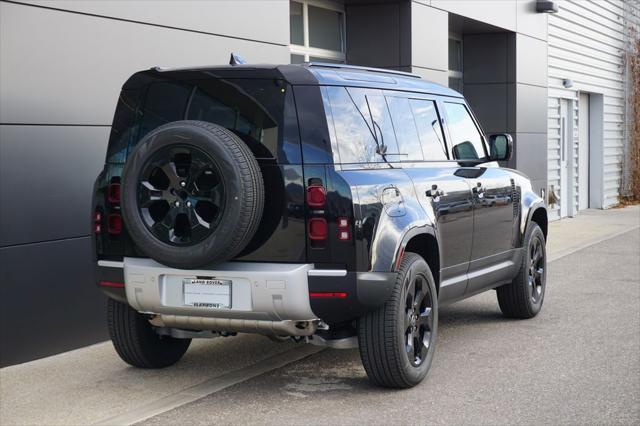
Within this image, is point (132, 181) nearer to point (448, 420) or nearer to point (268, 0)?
point (448, 420)

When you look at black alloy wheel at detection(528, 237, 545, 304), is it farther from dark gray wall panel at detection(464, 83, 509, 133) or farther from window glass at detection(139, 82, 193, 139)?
dark gray wall panel at detection(464, 83, 509, 133)

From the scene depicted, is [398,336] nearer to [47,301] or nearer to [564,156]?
[47,301]

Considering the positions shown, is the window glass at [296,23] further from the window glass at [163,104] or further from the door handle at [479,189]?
the window glass at [163,104]

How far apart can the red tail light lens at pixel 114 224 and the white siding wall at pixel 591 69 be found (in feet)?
47.8

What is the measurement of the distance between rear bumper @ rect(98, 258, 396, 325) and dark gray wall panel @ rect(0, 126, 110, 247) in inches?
63.7

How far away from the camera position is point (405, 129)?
6621 millimetres

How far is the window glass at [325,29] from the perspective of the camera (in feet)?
41.1

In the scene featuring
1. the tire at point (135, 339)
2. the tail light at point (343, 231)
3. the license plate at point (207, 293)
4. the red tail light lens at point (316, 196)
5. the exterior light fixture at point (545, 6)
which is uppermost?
the exterior light fixture at point (545, 6)

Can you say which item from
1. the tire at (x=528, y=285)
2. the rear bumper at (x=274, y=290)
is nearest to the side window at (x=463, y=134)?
the tire at (x=528, y=285)

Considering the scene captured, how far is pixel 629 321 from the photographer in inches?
329

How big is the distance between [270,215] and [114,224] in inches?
40.3

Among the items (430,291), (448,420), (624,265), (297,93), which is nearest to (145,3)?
(297,93)

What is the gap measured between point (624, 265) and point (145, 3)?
696 cm

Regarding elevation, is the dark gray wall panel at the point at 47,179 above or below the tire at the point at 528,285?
above
